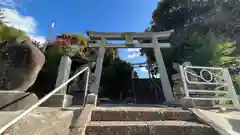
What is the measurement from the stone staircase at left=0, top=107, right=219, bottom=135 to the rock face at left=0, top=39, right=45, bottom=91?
0.56 metres

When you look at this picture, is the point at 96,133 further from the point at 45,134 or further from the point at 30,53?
the point at 30,53

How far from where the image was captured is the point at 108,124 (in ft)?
6.53

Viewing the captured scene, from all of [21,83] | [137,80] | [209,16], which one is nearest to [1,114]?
[21,83]

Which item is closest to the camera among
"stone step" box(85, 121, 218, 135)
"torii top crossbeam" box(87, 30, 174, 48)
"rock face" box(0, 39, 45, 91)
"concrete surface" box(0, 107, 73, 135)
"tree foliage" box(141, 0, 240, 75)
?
"concrete surface" box(0, 107, 73, 135)

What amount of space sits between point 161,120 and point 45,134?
1.52 meters

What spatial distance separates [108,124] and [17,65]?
5.11ft

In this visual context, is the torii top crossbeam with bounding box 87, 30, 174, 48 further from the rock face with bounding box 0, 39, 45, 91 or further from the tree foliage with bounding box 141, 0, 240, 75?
the rock face with bounding box 0, 39, 45, 91

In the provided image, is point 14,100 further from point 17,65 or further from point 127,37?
point 127,37

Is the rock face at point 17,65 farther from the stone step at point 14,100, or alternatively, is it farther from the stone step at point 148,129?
the stone step at point 148,129

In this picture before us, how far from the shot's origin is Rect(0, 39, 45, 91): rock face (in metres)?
2.29

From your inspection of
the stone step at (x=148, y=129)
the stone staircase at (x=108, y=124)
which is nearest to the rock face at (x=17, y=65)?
A: the stone staircase at (x=108, y=124)

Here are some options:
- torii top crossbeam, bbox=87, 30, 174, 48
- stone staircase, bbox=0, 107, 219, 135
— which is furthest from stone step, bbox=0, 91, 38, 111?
torii top crossbeam, bbox=87, 30, 174, 48

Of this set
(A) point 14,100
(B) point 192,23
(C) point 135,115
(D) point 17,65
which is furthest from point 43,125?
(B) point 192,23

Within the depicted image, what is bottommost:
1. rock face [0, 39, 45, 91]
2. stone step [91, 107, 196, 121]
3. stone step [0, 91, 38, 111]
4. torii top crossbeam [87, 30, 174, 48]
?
stone step [91, 107, 196, 121]
